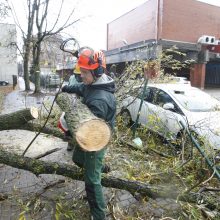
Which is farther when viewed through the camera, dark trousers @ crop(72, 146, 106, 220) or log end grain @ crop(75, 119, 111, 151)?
dark trousers @ crop(72, 146, 106, 220)

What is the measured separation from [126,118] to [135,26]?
27576 mm

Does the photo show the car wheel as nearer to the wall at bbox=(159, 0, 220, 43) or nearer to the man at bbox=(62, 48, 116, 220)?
the man at bbox=(62, 48, 116, 220)

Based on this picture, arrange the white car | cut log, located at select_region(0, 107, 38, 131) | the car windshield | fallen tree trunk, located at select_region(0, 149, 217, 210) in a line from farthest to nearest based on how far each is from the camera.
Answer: the car windshield
the white car
cut log, located at select_region(0, 107, 38, 131)
fallen tree trunk, located at select_region(0, 149, 217, 210)

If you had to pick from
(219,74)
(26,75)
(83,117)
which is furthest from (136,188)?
(219,74)

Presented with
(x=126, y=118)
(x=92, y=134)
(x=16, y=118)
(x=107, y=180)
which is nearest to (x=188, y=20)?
(x=126, y=118)

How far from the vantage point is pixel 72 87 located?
3.66m

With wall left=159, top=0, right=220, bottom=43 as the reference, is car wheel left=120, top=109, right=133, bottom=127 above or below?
below

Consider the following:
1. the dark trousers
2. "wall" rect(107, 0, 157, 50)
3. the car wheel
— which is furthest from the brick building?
the dark trousers

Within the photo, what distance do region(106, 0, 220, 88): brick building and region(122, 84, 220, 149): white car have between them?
14.8m

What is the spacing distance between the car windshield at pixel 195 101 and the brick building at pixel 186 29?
50.0 feet

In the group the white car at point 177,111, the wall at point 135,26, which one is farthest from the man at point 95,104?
the wall at point 135,26

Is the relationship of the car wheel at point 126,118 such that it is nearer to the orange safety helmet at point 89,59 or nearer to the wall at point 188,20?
the orange safety helmet at point 89,59

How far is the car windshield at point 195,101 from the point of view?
6.06m

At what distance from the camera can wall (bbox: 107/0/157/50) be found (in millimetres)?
28656
